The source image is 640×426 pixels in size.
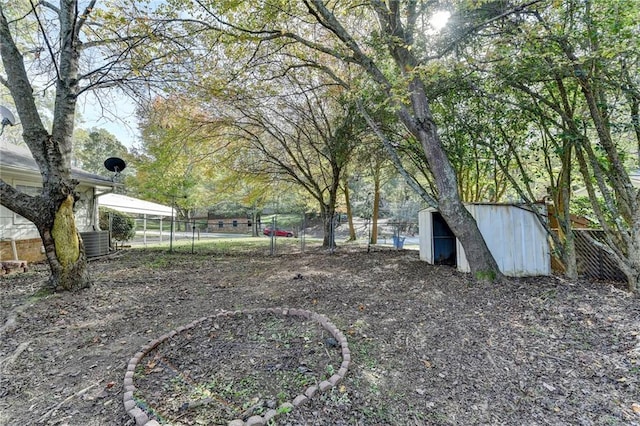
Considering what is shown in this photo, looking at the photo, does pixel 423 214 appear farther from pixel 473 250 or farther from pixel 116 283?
pixel 116 283

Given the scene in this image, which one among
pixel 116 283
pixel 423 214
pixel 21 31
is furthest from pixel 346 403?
pixel 21 31

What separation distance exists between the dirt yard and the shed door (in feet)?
6.79

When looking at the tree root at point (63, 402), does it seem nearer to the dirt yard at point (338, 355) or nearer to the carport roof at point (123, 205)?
the dirt yard at point (338, 355)

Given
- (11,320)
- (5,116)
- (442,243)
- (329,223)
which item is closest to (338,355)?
(11,320)

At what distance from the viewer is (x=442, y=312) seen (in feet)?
11.5

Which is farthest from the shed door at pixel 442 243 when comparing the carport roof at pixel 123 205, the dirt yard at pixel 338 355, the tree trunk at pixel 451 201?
the carport roof at pixel 123 205

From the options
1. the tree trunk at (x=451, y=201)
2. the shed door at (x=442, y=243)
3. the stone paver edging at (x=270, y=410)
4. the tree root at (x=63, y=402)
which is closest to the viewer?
the stone paver edging at (x=270, y=410)

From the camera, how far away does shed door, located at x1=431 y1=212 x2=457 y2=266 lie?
260 inches

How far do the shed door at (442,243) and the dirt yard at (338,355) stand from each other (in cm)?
207

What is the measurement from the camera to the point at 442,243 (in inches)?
270

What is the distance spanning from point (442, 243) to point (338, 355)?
5144 millimetres

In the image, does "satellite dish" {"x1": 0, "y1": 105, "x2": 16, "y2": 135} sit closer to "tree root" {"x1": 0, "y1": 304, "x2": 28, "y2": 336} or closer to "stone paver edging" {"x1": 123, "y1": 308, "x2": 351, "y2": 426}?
"tree root" {"x1": 0, "y1": 304, "x2": 28, "y2": 336}

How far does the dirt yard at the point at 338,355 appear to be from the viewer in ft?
6.47

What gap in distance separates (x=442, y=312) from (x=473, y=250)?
5.20 feet
